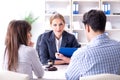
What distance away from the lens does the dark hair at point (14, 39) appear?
2.19m

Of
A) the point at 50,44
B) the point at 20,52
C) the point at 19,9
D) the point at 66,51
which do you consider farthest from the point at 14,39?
the point at 19,9

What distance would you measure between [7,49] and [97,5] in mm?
3849

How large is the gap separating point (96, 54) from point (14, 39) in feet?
2.71

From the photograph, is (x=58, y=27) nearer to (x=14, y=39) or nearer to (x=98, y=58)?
(x=14, y=39)

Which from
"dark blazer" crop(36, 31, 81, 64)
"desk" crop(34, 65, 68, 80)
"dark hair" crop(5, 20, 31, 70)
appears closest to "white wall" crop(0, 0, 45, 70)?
"dark blazer" crop(36, 31, 81, 64)

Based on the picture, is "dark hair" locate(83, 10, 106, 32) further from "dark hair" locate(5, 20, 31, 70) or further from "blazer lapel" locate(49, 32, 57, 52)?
"blazer lapel" locate(49, 32, 57, 52)

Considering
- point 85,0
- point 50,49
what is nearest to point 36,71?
point 50,49

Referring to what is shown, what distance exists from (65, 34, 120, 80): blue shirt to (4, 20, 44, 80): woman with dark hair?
501 mm

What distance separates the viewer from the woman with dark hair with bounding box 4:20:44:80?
86.1 inches

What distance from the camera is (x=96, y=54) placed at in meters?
1.84

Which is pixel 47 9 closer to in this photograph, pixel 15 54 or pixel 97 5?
pixel 97 5

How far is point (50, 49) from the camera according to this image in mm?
3125

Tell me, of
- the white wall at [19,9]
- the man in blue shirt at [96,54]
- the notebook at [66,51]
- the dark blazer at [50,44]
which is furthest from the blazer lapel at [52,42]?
the white wall at [19,9]

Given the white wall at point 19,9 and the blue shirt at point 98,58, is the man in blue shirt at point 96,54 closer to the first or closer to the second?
the blue shirt at point 98,58
